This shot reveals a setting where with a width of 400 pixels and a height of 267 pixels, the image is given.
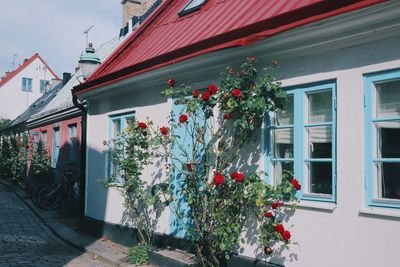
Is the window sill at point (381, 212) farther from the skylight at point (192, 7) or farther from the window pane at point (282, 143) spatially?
the skylight at point (192, 7)

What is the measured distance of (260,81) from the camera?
4.63 m

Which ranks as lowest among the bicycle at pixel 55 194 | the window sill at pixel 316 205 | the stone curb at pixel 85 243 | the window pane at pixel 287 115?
the stone curb at pixel 85 243

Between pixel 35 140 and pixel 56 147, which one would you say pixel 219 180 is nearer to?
pixel 56 147

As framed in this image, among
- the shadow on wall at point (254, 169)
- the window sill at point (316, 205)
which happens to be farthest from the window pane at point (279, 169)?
the window sill at point (316, 205)

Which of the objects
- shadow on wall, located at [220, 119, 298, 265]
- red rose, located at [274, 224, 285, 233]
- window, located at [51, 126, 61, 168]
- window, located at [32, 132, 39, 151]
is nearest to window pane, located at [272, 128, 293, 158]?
shadow on wall, located at [220, 119, 298, 265]

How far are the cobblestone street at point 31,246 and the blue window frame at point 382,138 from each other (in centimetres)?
451

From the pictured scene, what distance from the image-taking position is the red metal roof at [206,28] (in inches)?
164

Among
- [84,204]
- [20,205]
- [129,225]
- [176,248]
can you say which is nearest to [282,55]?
[176,248]

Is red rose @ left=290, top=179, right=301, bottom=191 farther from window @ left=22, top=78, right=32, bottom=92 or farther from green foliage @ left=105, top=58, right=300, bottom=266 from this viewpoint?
window @ left=22, top=78, right=32, bottom=92

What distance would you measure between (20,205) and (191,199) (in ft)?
33.7

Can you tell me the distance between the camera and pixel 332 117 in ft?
14.0

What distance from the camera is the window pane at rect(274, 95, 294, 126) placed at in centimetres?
477

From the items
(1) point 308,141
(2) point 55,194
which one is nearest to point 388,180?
(1) point 308,141

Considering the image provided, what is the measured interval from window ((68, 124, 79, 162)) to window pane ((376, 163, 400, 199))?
9.56 m
